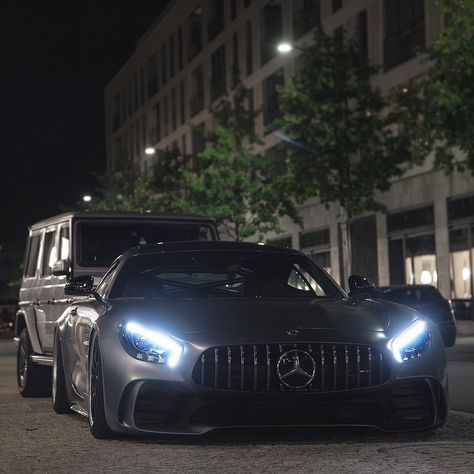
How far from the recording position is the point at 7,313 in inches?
2067

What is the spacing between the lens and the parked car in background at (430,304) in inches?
996

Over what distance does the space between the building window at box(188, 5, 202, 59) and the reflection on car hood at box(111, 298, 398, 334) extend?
58220 mm

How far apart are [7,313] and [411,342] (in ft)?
149

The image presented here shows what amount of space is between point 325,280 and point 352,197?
26185mm

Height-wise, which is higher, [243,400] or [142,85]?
[142,85]

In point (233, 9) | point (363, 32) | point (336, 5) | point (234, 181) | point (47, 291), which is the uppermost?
point (233, 9)

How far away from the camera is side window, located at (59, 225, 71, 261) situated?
14.9 m

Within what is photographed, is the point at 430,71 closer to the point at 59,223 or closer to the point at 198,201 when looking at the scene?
the point at 59,223

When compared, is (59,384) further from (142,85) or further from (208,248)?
(142,85)

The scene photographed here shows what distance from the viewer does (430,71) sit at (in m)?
27.0

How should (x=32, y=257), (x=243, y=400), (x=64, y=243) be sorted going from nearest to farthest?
(x=243, y=400) < (x=64, y=243) < (x=32, y=257)

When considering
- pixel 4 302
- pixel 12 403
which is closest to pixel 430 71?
pixel 12 403

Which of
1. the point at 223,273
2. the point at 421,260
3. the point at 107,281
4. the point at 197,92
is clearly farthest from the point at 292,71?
the point at 223,273

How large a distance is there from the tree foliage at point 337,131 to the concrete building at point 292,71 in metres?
1.78
